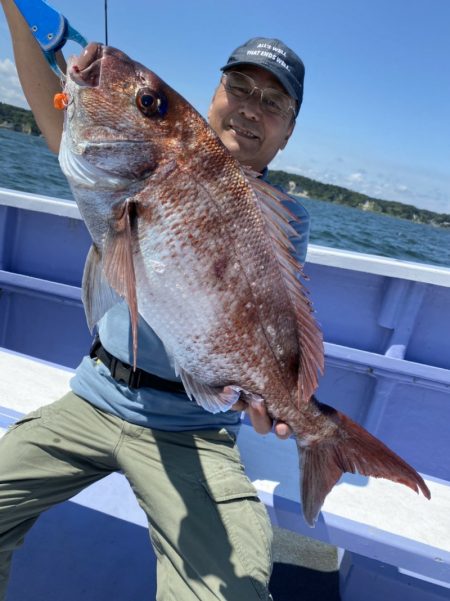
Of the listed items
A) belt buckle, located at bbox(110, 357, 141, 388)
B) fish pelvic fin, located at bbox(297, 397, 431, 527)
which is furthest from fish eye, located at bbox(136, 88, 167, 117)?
fish pelvic fin, located at bbox(297, 397, 431, 527)

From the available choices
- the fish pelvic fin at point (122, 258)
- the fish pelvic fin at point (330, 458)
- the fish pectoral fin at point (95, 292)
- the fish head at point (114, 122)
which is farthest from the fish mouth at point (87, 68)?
the fish pelvic fin at point (330, 458)

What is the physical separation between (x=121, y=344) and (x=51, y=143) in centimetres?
108

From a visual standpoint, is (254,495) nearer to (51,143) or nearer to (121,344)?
(121,344)

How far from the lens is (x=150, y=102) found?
1.76 m

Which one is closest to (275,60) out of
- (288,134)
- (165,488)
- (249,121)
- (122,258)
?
(249,121)

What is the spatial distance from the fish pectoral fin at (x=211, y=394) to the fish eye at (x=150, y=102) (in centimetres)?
94

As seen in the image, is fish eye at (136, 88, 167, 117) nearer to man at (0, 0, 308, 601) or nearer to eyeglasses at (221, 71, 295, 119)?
man at (0, 0, 308, 601)

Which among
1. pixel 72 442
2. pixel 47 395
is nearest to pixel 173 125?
pixel 72 442

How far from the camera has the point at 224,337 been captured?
1873 mm

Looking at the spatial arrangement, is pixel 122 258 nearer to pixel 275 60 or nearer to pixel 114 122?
pixel 114 122

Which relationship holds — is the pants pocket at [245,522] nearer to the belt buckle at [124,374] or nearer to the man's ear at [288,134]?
the belt buckle at [124,374]

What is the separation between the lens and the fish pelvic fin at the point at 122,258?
5.65ft

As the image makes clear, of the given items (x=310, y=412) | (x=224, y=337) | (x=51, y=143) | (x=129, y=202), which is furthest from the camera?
(x=51, y=143)

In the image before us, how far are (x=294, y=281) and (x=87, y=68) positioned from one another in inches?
Result: 42.0
